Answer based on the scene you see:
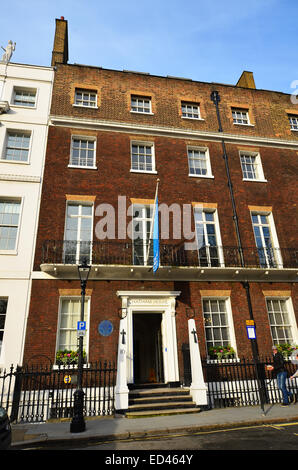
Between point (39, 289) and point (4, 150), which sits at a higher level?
point (4, 150)

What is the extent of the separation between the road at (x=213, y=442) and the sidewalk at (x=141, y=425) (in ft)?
0.62

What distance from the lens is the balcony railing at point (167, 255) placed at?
12203 mm

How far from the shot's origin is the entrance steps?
358 inches

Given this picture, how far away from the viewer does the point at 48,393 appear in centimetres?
972

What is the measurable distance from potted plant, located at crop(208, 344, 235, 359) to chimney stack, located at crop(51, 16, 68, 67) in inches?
658

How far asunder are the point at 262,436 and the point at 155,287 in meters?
6.60

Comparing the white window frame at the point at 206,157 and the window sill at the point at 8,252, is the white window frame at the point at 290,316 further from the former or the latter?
the window sill at the point at 8,252

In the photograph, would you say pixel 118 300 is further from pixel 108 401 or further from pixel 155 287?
pixel 108 401

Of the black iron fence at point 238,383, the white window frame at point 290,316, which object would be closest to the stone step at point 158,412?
the black iron fence at point 238,383

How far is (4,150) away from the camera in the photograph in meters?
14.0

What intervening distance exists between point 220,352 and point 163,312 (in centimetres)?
273

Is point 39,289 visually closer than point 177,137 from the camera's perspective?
Yes

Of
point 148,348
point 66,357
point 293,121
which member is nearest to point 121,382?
point 66,357
